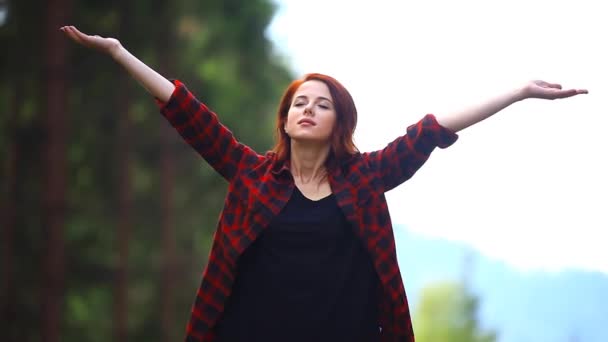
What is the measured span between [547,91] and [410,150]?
0.54 metres

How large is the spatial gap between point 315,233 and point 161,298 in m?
11.1

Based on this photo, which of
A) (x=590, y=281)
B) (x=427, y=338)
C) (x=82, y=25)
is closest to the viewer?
(x=590, y=281)

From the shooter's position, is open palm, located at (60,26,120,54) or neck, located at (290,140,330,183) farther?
neck, located at (290,140,330,183)

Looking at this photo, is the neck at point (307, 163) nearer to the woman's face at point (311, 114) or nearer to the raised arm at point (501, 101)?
the woman's face at point (311, 114)

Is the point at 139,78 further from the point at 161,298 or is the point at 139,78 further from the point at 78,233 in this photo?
the point at 78,233

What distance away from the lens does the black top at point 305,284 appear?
3012 mm

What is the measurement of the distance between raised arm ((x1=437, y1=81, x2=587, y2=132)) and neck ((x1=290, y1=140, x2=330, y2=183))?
1.63 ft

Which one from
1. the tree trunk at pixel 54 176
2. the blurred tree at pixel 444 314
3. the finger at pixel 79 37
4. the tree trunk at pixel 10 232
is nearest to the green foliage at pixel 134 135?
the tree trunk at pixel 10 232

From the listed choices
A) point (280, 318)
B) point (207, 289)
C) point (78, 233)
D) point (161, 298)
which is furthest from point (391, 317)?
point (78, 233)

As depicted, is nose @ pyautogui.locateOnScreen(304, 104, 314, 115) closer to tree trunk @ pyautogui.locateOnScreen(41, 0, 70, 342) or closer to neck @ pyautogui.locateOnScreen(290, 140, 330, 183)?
neck @ pyautogui.locateOnScreen(290, 140, 330, 183)

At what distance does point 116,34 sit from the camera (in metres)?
13.7

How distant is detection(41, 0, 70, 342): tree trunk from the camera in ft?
38.5

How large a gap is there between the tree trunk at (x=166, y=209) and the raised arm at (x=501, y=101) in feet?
34.6

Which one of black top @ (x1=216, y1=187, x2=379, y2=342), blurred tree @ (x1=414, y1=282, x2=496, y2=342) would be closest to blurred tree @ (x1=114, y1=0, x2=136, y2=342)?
blurred tree @ (x1=414, y1=282, x2=496, y2=342)
